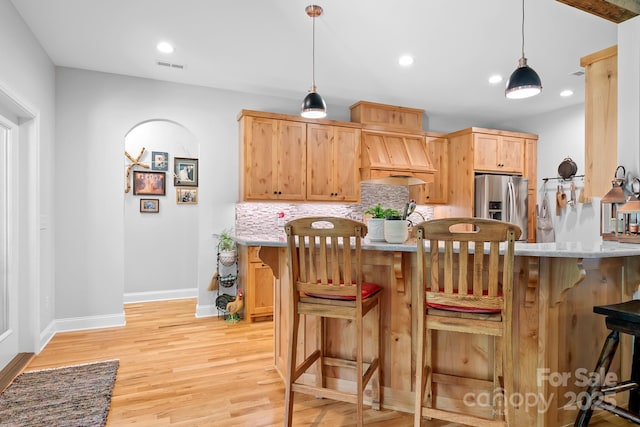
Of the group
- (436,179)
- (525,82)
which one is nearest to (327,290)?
(525,82)

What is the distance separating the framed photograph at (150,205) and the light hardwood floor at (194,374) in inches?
63.8

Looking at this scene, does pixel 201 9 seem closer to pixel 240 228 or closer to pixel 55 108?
pixel 55 108

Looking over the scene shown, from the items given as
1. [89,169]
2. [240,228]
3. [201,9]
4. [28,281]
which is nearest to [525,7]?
[201,9]

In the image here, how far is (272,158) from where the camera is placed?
446cm

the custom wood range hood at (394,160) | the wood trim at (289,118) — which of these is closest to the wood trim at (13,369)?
the wood trim at (289,118)

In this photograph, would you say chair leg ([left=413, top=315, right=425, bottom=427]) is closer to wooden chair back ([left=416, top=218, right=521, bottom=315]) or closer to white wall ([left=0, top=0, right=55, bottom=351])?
wooden chair back ([left=416, top=218, right=521, bottom=315])

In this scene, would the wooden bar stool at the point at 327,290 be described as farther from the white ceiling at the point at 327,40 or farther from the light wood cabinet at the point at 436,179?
the light wood cabinet at the point at 436,179

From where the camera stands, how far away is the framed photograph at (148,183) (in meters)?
5.28

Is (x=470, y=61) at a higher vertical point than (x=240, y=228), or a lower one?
higher

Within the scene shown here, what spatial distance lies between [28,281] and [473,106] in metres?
5.67

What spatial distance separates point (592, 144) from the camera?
2.88 m

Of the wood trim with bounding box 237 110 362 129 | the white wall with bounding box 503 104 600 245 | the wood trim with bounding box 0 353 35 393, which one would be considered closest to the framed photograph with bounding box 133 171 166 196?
the wood trim with bounding box 237 110 362 129

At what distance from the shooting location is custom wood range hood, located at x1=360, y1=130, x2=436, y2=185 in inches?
191

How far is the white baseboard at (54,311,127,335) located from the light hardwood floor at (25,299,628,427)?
11cm
